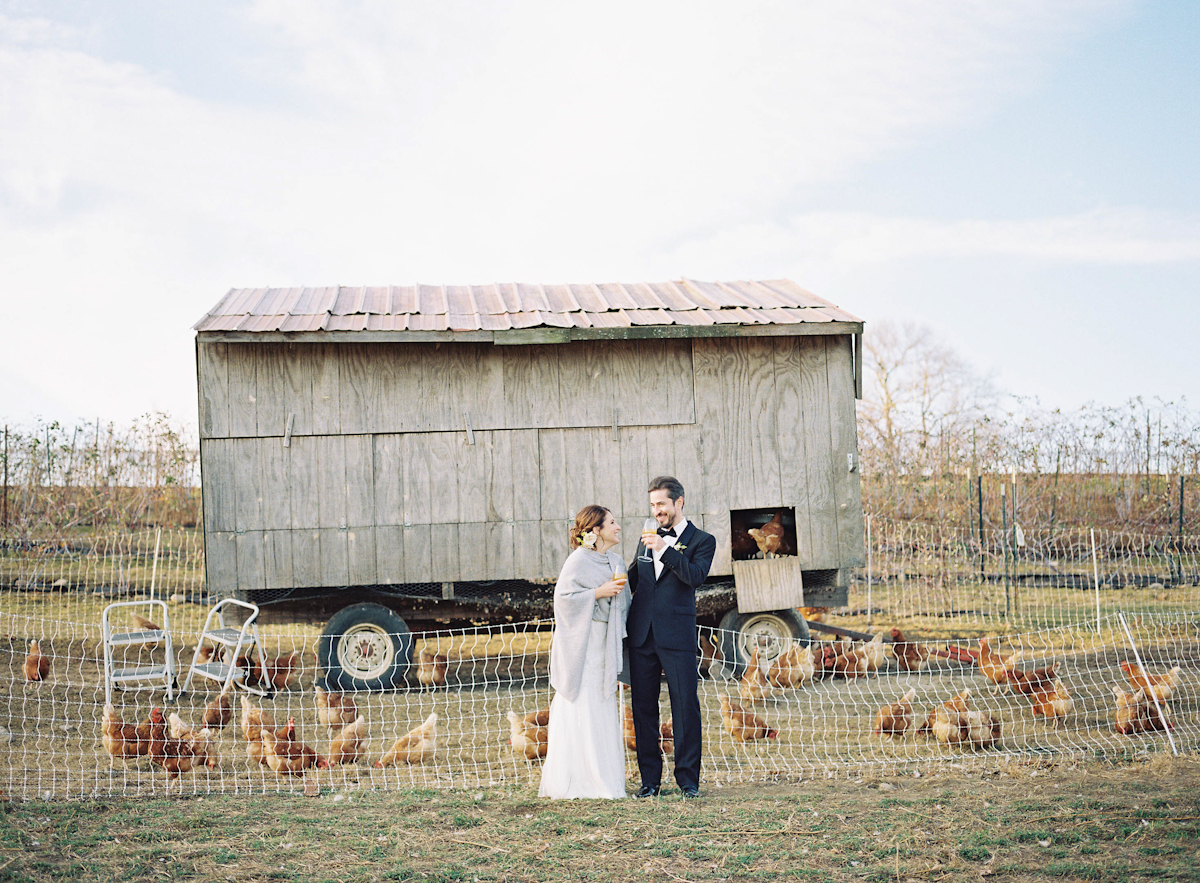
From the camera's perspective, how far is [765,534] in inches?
378

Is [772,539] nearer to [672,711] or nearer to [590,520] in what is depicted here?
[672,711]

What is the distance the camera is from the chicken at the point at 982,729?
6.66 metres

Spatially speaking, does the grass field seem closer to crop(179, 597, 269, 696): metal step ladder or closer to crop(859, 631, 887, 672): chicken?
crop(179, 597, 269, 696): metal step ladder

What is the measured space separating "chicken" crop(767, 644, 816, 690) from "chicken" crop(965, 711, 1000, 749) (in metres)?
1.94

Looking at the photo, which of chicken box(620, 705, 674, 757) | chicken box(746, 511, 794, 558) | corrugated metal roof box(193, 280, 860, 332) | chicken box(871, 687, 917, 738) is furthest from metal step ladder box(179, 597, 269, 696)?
chicken box(871, 687, 917, 738)

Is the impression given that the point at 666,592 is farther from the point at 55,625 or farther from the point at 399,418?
the point at 55,625

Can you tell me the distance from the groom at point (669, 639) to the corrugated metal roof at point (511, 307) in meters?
4.01

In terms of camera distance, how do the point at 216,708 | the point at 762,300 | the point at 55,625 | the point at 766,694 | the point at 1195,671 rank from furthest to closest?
the point at 55,625 → the point at 762,300 → the point at 1195,671 → the point at 766,694 → the point at 216,708

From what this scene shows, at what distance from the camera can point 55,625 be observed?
11.4 m

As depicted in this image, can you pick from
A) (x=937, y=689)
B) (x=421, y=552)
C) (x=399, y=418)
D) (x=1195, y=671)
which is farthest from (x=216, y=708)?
(x=1195, y=671)

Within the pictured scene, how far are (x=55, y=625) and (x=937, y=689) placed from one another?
1019cm

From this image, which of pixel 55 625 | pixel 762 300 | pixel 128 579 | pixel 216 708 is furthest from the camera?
pixel 128 579

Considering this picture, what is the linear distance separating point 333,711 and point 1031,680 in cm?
581

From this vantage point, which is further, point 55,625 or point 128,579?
point 128,579
